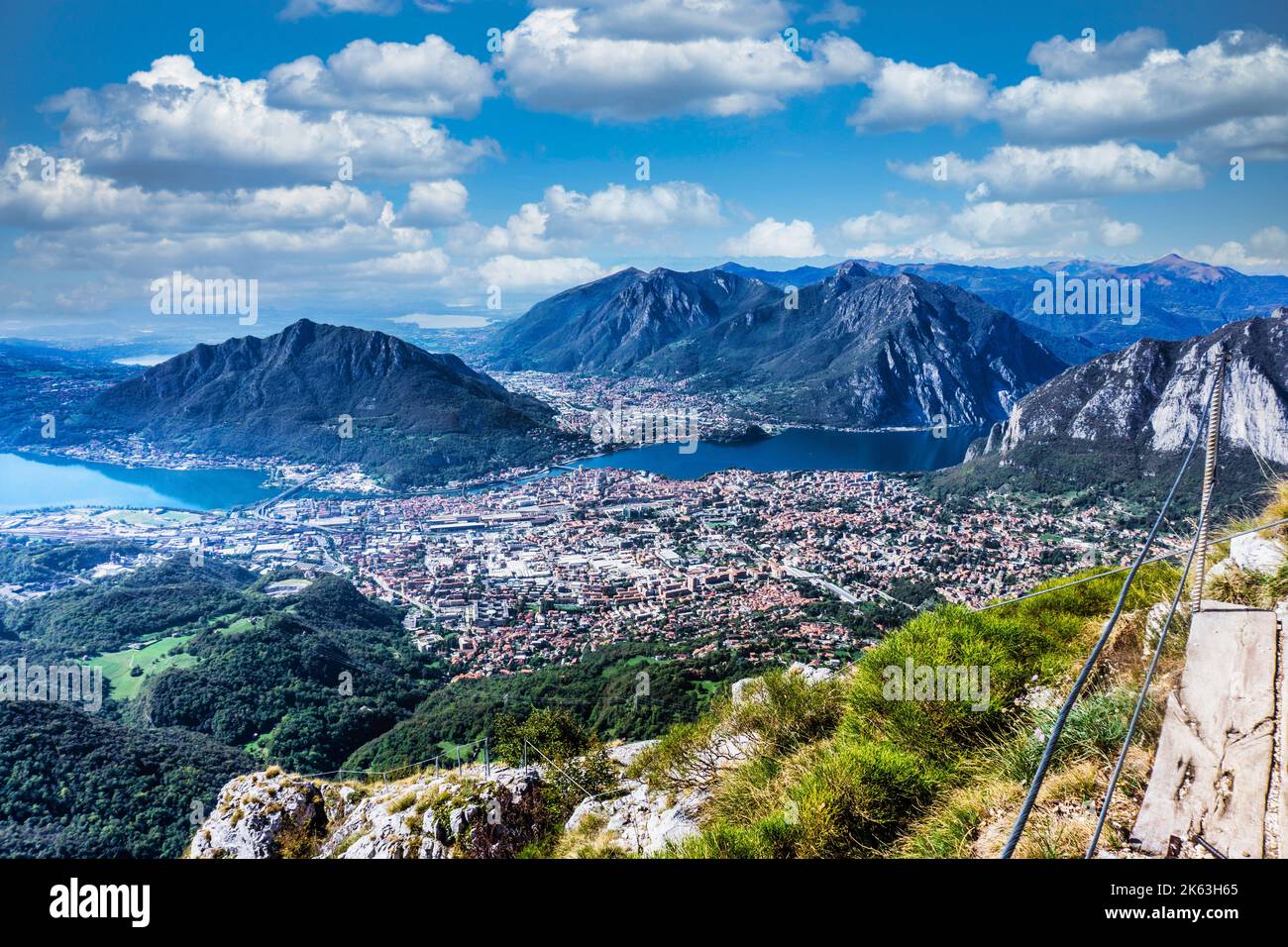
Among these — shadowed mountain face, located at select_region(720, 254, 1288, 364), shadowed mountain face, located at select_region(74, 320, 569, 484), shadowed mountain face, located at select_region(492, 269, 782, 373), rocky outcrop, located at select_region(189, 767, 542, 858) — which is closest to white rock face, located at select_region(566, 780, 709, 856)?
rocky outcrop, located at select_region(189, 767, 542, 858)

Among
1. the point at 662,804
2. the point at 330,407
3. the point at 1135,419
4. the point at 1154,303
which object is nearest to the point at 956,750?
the point at 662,804

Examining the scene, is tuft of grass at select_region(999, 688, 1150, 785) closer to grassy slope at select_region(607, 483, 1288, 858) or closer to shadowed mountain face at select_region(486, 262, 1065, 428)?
grassy slope at select_region(607, 483, 1288, 858)

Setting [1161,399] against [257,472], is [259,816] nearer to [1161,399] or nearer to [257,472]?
[1161,399]

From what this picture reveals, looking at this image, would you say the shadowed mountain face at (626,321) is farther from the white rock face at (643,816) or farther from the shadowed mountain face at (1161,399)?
the white rock face at (643,816)

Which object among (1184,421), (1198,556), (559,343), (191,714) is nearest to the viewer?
(1198,556)

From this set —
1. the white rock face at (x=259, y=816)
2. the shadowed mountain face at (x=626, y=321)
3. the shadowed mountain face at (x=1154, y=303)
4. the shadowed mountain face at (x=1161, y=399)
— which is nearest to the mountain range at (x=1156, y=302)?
the shadowed mountain face at (x=1154, y=303)
